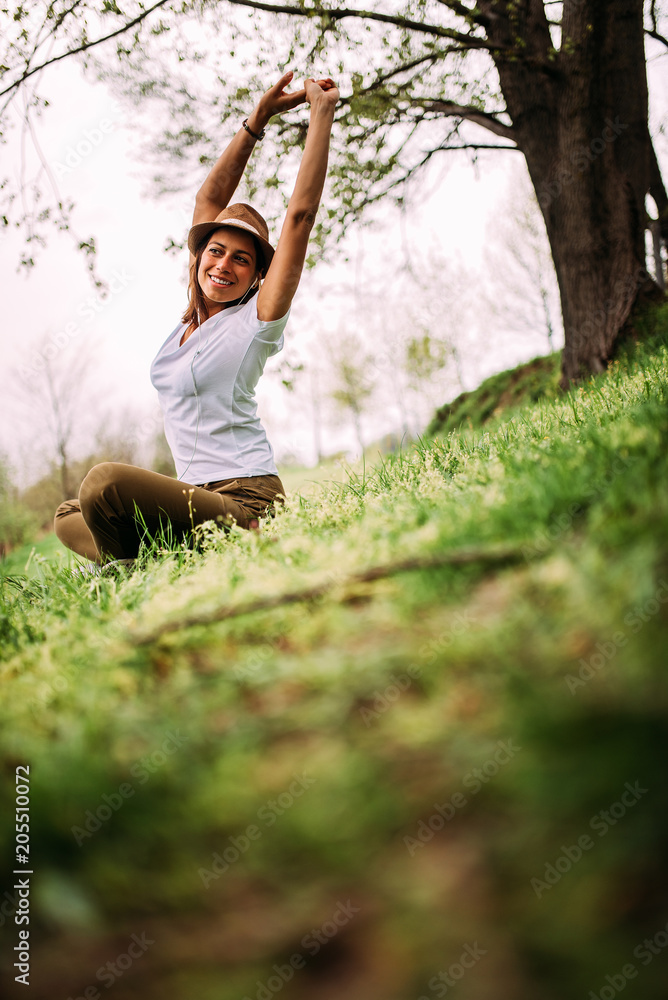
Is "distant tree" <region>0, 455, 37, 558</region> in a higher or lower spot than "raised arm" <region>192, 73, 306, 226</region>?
lower

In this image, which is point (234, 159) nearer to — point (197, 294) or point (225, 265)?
point (225, 265)

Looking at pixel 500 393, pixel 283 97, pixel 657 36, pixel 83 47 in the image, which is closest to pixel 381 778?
pixel 283 97

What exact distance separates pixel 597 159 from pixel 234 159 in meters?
4.64

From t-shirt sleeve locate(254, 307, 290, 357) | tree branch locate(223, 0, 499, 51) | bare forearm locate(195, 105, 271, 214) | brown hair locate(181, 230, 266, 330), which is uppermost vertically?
tree branch locate(223, 0, 499, 51)

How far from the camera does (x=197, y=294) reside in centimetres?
406

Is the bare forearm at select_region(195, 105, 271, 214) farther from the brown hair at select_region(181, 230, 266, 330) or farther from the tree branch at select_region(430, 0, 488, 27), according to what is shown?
the tree branch at select_region(430, 0, 488, 27)

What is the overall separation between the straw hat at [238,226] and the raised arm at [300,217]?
514 mm

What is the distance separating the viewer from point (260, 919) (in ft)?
3.26

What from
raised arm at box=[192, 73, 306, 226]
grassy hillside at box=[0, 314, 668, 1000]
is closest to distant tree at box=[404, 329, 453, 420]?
raised arm at box=[192, 73, 306, 226]

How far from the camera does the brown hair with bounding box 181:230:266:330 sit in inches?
160

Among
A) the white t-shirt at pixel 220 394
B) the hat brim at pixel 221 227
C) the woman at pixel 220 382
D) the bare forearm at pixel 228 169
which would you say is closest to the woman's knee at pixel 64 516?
the woman at pixel 220 382

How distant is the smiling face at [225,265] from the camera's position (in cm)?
396

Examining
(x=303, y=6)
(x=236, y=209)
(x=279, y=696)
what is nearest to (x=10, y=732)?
(x=279, y=696)

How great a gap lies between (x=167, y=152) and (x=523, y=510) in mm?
8439
